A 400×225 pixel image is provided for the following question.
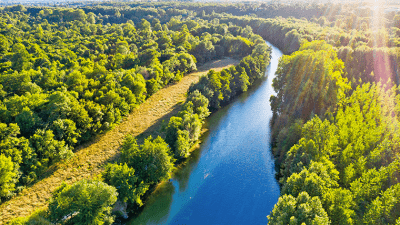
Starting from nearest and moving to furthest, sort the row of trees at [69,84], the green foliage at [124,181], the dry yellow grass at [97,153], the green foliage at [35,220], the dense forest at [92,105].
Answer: the green foliage at [35,220]
the green foliage at [124,181]
the dense forest at [92,105]
the dry yellow grass at [97,153]
the row of trees at [69,84]

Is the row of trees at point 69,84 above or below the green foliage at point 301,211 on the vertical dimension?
above

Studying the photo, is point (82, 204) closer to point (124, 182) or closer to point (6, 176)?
point (124, 182)

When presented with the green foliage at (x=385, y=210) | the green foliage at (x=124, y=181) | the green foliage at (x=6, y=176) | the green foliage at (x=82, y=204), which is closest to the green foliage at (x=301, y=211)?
the green foliage at (x=385, y=210)

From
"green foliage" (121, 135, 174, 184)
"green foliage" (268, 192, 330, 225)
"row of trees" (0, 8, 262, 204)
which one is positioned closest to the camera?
"green foliage" (268, 192, 330, 225)

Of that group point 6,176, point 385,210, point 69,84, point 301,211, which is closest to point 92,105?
point 69,84

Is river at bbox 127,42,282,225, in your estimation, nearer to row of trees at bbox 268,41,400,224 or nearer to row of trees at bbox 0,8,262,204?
row of trees at bbox 268,41,400,224

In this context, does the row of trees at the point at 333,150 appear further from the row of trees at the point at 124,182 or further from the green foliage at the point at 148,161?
the row of trees at the point at 124,182

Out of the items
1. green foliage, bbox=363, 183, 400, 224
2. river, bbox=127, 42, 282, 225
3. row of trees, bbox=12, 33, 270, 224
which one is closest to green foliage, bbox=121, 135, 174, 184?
row of trees, bbox=12, 33, 270, 224
